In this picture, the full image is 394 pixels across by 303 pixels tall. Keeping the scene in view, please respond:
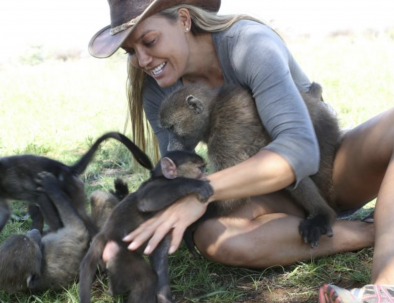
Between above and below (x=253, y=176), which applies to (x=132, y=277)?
below

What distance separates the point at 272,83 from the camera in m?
2.93

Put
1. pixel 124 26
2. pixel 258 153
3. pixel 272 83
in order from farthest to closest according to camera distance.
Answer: pixel 124 26 < pixel 272 83 < pixel 258 153

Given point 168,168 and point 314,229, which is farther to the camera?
point 314,229

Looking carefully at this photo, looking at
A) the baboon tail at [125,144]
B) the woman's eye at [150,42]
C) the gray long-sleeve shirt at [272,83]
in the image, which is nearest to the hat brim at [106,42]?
the woman's eye at [150,42]

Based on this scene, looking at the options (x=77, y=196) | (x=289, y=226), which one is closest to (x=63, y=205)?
(x=77, y=196)

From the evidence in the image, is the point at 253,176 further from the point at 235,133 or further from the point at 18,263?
the point at 18,263

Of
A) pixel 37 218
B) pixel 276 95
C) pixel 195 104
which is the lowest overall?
pixel 37 218

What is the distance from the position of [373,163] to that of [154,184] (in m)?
1.27

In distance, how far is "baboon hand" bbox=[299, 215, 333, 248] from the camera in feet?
10.1

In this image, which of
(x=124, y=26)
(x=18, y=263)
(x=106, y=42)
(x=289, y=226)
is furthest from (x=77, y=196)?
(x=289, y=226)

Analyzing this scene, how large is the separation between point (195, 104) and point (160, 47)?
0.42m

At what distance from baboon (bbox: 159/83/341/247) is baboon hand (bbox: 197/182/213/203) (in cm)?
43

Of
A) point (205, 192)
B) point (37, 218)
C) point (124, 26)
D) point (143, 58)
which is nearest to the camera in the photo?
point (205, 192)

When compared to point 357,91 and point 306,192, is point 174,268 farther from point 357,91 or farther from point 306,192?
point 357,91
